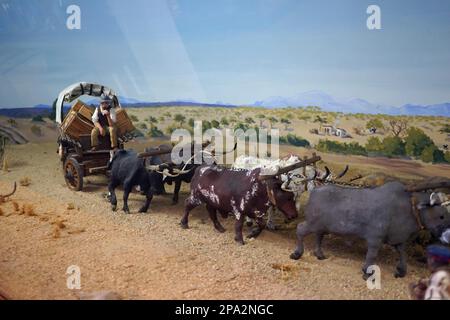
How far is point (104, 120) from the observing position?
33.0ft

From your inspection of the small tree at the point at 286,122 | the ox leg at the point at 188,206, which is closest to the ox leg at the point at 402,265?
the ox leg at the point at 188,206

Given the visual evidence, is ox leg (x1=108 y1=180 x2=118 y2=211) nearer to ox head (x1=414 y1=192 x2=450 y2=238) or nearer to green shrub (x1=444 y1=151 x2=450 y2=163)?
ox head (x1=414 y1=192 x2=450 y2=238)

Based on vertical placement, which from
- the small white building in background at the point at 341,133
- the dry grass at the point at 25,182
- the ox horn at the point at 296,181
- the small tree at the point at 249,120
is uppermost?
the small tree at the point at 249,120

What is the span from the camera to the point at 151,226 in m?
7.90

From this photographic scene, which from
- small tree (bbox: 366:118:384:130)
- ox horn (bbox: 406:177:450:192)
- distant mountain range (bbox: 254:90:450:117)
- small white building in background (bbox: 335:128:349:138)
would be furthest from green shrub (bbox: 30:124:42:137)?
ox horn (bbox: 406:177:450:192)

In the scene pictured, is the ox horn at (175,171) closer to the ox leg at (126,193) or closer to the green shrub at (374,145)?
the ox leg at (126,193)

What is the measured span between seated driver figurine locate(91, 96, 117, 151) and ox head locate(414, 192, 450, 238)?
6.94 metres

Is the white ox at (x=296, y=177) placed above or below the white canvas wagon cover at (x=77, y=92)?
below

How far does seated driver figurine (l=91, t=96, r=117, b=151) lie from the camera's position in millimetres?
9820

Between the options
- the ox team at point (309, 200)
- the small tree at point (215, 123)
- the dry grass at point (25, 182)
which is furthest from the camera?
the small tree at point (215, 123)

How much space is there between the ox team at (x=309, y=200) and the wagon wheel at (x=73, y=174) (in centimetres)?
136

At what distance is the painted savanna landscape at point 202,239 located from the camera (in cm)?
552
